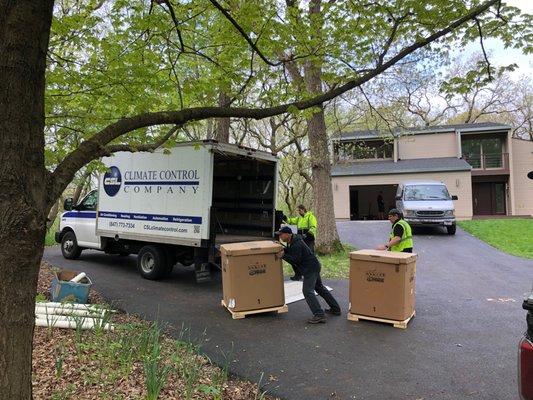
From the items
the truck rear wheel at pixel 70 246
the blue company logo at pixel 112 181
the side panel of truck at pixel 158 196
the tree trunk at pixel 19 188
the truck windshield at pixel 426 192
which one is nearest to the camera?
the tree trunk at pixel 19 188

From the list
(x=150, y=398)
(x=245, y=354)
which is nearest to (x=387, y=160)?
(x=245, y=354)

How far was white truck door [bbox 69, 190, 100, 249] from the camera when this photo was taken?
37.8 ft

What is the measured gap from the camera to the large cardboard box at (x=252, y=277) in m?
7.11

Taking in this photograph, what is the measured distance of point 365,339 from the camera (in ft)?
20.0

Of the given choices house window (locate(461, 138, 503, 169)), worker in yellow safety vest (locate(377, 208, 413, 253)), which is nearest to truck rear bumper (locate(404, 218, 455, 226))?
worker in yellow safety vest (locate(377, 208, 413, 253))

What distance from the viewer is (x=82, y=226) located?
11.9 metres

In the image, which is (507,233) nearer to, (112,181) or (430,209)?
(430,209)

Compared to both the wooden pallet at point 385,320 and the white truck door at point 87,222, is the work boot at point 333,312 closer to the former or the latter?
the wooden pallet at point 385,320

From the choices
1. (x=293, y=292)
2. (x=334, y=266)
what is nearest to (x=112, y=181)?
(x=293, y=292)

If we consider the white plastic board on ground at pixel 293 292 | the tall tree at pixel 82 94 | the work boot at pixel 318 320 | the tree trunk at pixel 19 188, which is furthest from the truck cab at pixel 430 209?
the tree trunk at pixel 19 188

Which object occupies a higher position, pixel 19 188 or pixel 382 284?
pixel 19 188

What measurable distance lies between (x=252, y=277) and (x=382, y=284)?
6.63 feet

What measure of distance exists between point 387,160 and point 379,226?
9283 mm

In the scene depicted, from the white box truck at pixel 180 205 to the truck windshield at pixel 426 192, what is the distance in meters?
10.2
